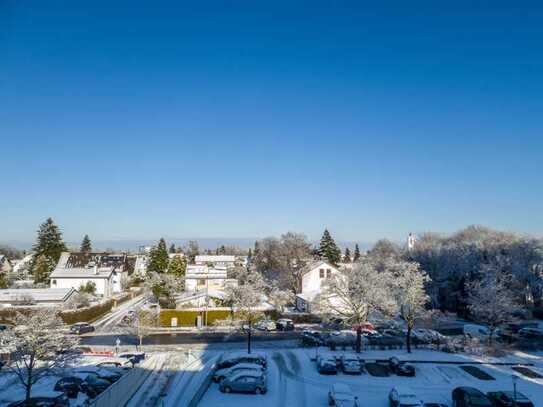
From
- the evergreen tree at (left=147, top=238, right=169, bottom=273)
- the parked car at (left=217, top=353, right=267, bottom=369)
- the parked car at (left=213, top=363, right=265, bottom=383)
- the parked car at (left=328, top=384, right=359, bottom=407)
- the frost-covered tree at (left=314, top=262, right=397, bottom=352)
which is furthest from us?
the evergreen tree at (left=147, top=238, right=169, bottom=273)

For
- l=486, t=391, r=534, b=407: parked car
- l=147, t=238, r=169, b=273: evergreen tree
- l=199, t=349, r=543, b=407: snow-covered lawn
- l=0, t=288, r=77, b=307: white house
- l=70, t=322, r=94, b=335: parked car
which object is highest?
l=147, t=238, r=169, b=273: evergreen tree

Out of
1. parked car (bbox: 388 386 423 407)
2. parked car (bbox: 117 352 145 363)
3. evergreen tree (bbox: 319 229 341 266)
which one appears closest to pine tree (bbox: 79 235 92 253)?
evergreen tree (bbox: 319 229 341 266)

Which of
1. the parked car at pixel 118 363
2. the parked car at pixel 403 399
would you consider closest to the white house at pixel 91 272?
the parked car at pixel 118 363

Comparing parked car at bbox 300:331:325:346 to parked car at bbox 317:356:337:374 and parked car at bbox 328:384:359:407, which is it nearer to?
parked car at bbox 317:356:337:374

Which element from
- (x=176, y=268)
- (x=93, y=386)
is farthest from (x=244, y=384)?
(x=176, y=268)

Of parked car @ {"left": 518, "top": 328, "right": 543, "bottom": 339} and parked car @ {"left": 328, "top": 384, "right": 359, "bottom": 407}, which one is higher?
parked car @ {"left": 518, "top": 328, "right": 543, "bottom": 339}

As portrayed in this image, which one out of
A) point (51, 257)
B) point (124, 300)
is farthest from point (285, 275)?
point (51, 257)
